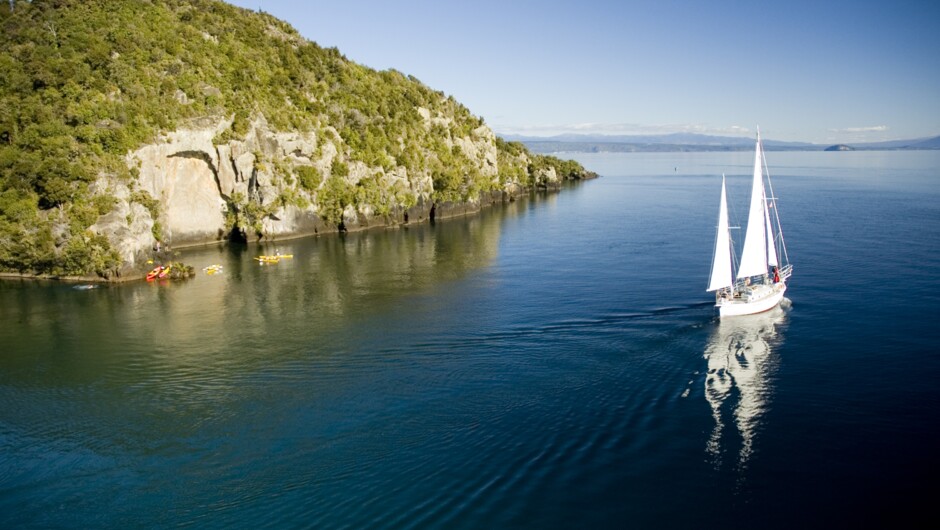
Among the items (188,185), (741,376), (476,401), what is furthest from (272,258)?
(741,376)

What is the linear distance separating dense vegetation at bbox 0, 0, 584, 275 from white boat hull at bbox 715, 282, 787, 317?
64.2m

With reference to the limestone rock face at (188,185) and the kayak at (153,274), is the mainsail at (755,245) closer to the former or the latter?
the kayak at (153,274)

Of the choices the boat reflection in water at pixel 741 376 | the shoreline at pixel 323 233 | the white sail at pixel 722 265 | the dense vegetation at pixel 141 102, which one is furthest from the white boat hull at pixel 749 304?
the dense vegetation at pixel 141 102

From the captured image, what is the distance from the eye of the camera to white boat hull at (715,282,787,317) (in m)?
48.8

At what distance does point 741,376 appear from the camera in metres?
38.0

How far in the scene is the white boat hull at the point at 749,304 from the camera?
48.8m

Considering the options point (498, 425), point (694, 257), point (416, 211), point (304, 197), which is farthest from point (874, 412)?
point (416, 211)

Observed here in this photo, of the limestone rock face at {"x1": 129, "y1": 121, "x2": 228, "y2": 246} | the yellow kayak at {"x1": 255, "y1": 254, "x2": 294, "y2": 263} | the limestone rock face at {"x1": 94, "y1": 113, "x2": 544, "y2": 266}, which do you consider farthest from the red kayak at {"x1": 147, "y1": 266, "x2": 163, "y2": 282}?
the limestone rock face at {"x1": 129, "y1": 121, "x2": 228, "y2": 246}

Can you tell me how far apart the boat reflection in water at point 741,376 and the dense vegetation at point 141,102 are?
211 ft

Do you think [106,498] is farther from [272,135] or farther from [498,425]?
[272,135]

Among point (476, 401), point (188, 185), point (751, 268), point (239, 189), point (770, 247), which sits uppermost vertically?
point (188, 185)

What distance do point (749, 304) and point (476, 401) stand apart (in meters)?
26.4

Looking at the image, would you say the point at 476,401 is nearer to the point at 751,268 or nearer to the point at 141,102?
the point at 751,268

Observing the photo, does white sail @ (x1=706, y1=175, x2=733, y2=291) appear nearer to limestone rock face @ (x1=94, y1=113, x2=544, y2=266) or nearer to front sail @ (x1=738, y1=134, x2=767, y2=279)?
front sail @ (x1=738, y1=134, x2=767, y2=279)
